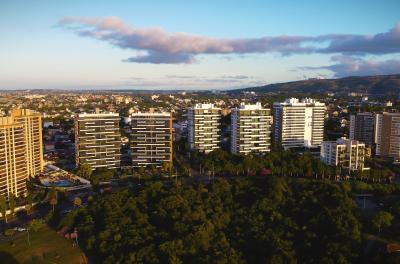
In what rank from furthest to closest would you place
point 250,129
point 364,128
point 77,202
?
point 364,128, point 250,129, point 77,202

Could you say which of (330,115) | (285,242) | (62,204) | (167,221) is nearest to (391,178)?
(285,242)

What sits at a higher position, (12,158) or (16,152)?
(16,152)

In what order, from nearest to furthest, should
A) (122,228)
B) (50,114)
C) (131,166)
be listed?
(122,228)
(131,166)
(50,114)

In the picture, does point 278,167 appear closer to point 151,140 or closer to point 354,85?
point 151,140

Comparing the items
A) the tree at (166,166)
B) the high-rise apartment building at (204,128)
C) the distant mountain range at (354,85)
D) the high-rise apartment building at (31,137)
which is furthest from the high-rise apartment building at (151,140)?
the distant mountain range at (354,85)

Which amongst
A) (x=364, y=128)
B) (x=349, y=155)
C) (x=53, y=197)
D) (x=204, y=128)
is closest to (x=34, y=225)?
(x=53, y=197)

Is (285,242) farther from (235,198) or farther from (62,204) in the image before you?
(62,204)
